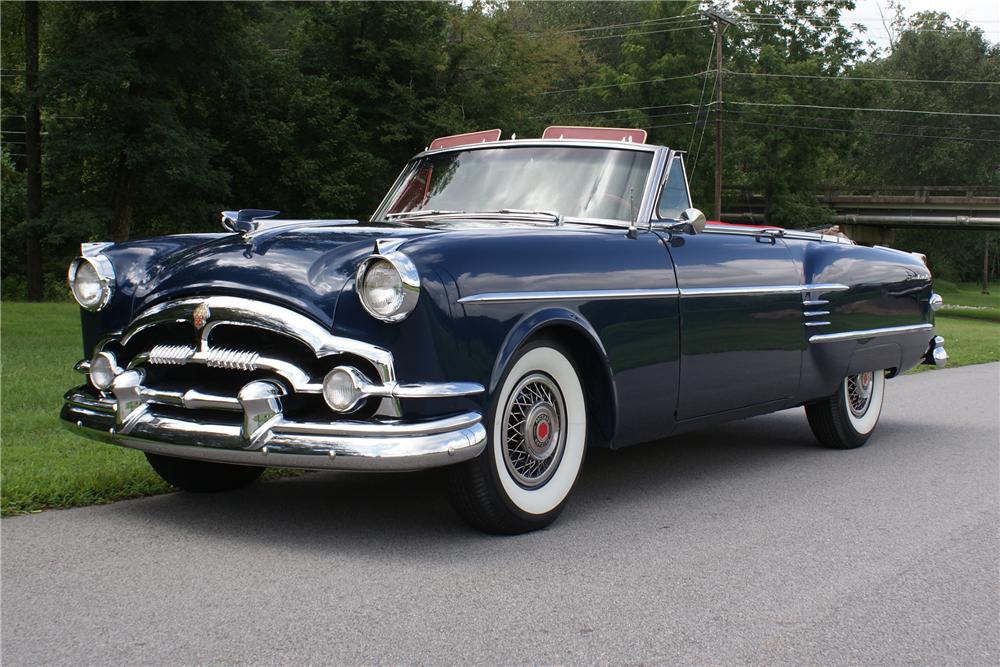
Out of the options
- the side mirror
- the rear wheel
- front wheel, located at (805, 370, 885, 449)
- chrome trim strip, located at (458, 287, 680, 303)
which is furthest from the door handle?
the rear wheel

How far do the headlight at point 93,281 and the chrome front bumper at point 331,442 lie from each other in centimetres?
81

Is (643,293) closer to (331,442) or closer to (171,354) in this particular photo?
(331,442)

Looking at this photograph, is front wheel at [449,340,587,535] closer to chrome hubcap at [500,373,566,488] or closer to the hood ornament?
chrome hubcap at [500,373,566,488]

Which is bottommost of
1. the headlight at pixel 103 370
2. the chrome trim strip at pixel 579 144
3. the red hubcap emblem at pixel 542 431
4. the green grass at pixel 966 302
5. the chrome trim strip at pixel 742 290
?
the green grass at pixel 966 302

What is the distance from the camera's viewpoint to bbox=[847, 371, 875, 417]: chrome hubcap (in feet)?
23.5

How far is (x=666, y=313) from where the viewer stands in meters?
5.21

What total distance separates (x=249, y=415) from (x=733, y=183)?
46886 mm

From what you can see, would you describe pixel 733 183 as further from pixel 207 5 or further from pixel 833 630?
pixel 833 630

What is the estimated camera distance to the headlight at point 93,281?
4.83m

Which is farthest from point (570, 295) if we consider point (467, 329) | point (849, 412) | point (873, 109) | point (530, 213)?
point (873, 109)

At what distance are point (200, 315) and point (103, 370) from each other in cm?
68

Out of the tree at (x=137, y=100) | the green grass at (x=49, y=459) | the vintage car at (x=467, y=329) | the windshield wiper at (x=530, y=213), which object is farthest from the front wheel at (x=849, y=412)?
the tree at (x=137, y=100)

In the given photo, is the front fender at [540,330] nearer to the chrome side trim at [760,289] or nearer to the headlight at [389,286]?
the headlight at [389,286]

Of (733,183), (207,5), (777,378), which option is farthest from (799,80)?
(777,378)
